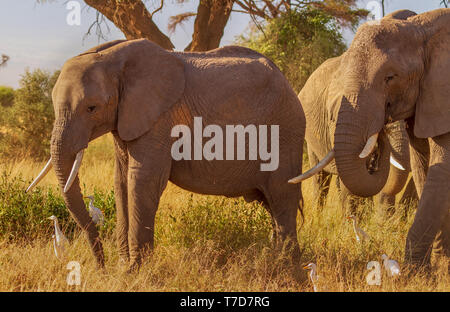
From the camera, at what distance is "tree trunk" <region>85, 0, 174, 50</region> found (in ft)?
32.6

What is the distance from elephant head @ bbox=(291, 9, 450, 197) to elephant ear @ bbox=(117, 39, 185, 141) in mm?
1400

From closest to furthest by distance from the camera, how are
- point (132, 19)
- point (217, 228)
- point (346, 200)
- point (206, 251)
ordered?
1. point (206, 251)
2. point (217, 228)
3. point (346, 200)
4. point (132, 19)

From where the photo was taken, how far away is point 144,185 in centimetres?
466

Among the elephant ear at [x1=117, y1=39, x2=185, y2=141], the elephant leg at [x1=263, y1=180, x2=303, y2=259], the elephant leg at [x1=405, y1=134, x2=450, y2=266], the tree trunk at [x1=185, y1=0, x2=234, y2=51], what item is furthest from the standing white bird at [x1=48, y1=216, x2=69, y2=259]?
the tree trunk at [x1=185, y1=0, x2=234, y2=51]

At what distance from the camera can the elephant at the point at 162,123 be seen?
14.9 ft

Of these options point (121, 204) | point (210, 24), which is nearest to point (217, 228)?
point (121, 204)

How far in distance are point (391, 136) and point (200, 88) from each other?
118 inches

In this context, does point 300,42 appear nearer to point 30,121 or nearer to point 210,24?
point 210,24

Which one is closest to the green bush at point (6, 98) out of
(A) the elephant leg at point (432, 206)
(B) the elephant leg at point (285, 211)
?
(B) the elephant leg at point (285, 211)

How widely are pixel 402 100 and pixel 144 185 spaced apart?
7.35 ft

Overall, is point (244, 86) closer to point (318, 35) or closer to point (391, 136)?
point (391, 136)

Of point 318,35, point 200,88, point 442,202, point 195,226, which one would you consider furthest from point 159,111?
point 318,35

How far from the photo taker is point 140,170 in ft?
15.3

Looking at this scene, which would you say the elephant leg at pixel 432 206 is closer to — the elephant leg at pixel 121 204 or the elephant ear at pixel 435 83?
the elephant ear at pixel 435 83
